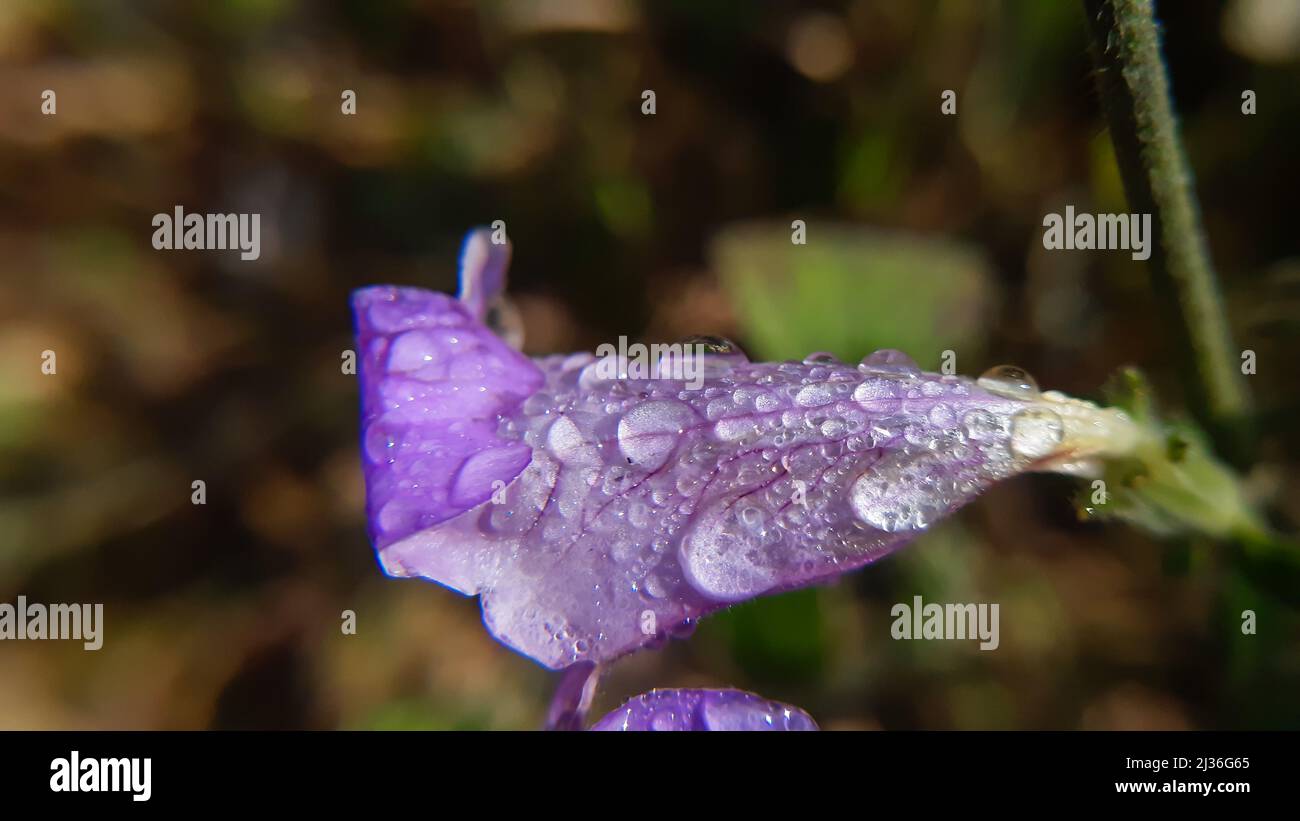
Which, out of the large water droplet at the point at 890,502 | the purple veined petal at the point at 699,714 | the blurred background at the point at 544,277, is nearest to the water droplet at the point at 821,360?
the large water droplet at the point at 890,502

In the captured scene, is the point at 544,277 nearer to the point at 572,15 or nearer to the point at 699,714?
the point at 572,15

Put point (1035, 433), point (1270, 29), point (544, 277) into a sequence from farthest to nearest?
point (544, 277) < point (1270, 29) < point (1035, 433)

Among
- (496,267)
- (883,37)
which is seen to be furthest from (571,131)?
(496,267)

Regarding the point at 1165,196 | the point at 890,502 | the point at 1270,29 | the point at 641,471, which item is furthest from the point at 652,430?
the point at 1270,29

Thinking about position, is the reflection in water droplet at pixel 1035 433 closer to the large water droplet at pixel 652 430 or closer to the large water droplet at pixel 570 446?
the large water droplet at pixel 652 430

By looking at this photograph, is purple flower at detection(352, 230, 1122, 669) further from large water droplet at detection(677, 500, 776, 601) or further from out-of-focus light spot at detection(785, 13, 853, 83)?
out-of-focus light spot at detection(785, 13, 853, 83)
